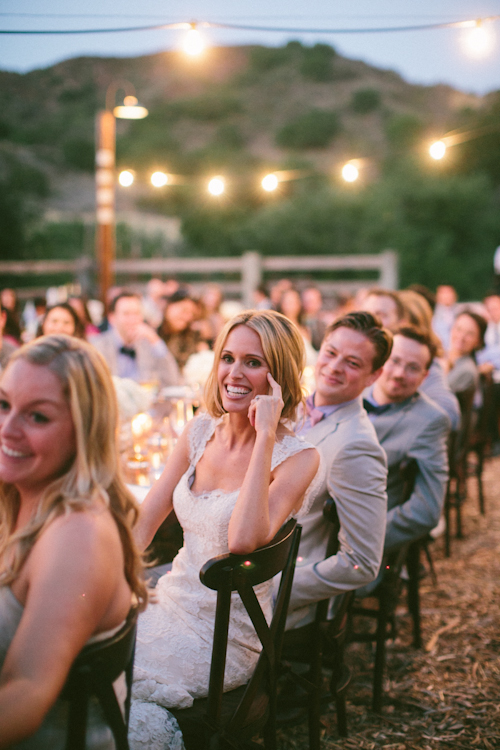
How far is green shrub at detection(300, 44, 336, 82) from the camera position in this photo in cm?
5288

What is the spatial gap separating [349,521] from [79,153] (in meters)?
39.5

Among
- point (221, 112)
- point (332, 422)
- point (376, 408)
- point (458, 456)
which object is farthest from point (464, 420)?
point (221, 112)

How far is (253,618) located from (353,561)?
0.60 metres

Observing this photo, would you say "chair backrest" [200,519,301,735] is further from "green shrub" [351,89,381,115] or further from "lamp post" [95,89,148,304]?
"green shrub" [351,89,381,115]

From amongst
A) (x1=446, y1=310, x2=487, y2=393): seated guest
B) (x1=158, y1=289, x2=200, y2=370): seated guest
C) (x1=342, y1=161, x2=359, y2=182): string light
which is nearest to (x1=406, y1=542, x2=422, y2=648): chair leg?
(x1=446, y1=310, x2=487, y2=393): seated guest

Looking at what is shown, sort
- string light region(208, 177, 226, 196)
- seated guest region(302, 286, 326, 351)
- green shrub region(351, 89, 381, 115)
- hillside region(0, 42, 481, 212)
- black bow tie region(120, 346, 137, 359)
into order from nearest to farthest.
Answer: black bow tie region(120, 346, 137, 359)
string light region(208, 177, 226, 196)
seated guest region(302, 286, 326, 351)
hillside region(0, 42, 481, 212)
green shrub region(351, 89, 381, 115)

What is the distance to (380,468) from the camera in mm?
2031

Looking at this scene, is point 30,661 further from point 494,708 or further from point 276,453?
point 494,708

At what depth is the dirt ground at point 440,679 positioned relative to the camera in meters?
2.28

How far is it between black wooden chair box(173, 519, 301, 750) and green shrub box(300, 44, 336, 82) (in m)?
58.7

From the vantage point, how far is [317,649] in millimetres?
1971

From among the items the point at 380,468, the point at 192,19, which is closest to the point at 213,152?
the point at 192,19

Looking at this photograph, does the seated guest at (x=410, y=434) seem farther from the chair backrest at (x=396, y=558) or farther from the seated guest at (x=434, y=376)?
the seated guest at (x=434, y=376)

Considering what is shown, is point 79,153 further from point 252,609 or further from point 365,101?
point 252,609
